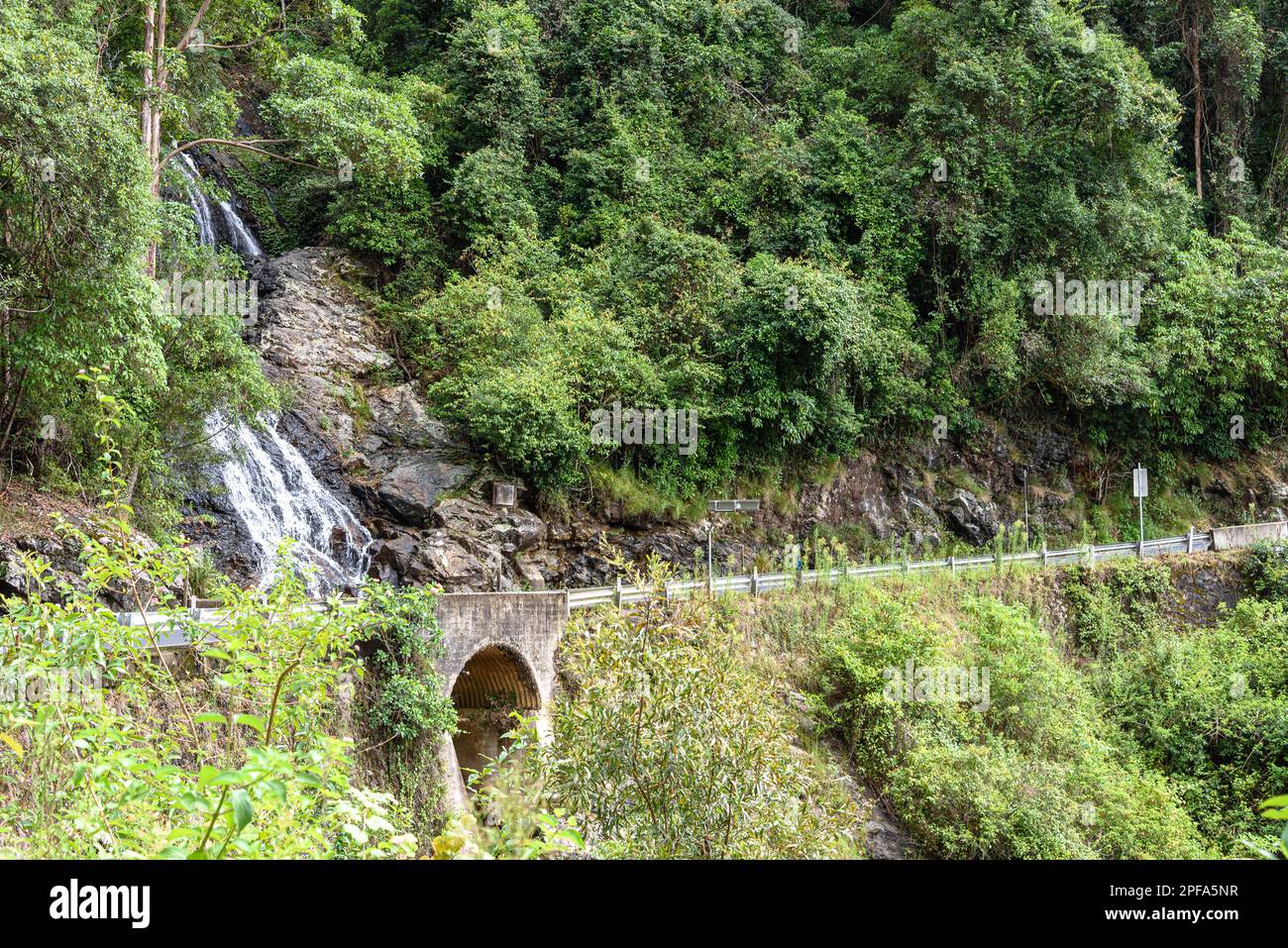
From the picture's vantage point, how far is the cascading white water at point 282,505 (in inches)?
774

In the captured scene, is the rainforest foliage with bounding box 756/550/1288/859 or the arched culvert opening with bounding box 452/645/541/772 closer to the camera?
the arched culvert opening with bounding box 452/645/541/772

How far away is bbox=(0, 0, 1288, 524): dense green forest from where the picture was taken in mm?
24984

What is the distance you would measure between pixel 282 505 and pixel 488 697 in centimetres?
641

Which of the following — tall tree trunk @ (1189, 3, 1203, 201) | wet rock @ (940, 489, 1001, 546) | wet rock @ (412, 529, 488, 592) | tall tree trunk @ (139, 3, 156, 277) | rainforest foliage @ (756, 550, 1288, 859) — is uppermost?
tall tree trunk @ (1189, 3, 1203, 201)

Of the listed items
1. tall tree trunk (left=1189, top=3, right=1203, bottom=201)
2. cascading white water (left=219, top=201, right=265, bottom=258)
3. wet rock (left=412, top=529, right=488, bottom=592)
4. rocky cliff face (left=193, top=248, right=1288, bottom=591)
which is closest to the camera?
wet rock (left=412, top=529, right=488, bottom=592)

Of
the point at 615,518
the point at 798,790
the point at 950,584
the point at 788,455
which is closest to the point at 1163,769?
the point at 950,584

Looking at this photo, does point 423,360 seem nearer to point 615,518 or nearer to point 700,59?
point 615,518

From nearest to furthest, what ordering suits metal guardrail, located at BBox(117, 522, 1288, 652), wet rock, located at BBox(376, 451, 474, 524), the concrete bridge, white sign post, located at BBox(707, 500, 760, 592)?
the concrete bridge
metal guardrail, located at BBox(117, 522, 1288, 652)
wet rock, located at BBox(376, 451, 474, 524)
white sign post, located at BBox(707, 500, 760, 592)

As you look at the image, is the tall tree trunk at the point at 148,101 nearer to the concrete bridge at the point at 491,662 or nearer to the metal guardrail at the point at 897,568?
the concrete bridge at the point at 491,662

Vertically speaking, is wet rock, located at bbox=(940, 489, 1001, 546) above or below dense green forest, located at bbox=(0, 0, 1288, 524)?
below

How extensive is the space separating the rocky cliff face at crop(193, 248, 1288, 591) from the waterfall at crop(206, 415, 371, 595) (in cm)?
39

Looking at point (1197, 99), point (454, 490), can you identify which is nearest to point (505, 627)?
point (454, 490)

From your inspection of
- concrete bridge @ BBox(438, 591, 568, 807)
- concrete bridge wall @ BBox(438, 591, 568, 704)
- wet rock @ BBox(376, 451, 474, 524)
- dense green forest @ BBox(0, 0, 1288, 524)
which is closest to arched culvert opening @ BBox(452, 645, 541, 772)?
concrete bridge @ BBox(438, 591, 568, 807)

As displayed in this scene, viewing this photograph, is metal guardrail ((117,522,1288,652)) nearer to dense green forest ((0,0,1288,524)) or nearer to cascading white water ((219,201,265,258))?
dense green forest ((0,0,1288,524))
